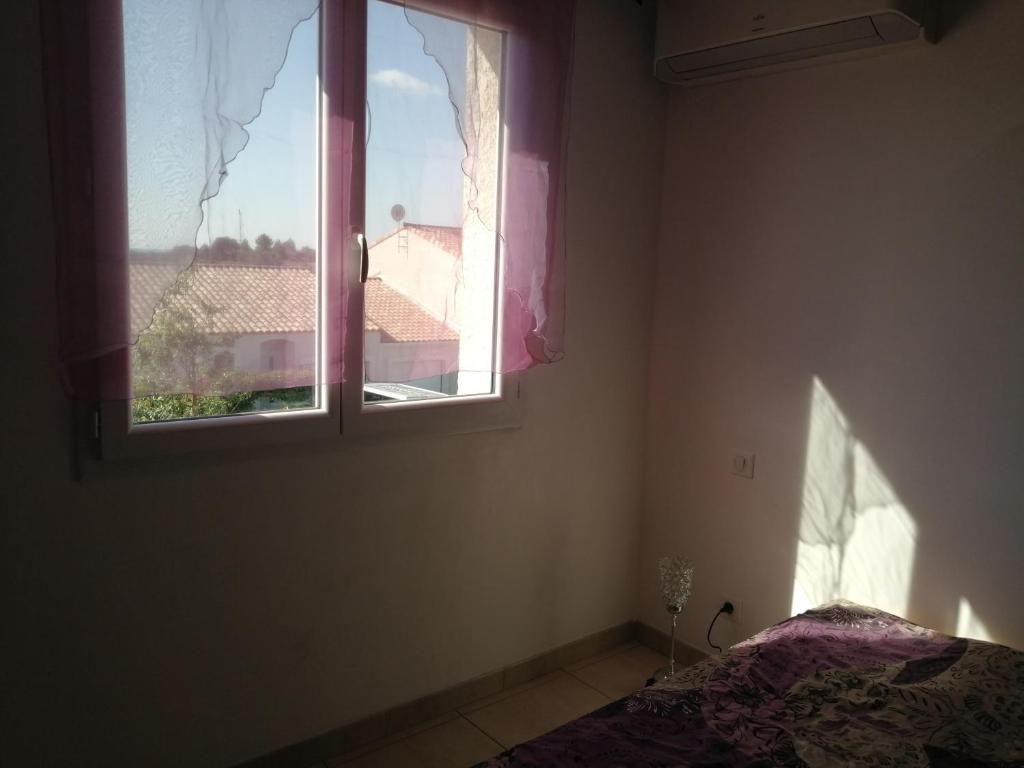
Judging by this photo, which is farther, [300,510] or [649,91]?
[649,91]

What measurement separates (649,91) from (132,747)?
8.86 ft

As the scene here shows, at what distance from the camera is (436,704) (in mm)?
2705

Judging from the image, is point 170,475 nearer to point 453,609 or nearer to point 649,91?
point 453,609

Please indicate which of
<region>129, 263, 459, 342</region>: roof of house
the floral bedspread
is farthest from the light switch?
<region>129, 263, 459, 342</region>: roof of house

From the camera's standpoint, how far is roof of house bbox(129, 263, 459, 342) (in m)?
1.86

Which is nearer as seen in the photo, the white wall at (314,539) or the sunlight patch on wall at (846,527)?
the white wall at (314,539)

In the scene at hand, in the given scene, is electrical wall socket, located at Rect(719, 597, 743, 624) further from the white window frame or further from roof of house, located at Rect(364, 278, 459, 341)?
roof of house, located at Rect(364, 278, 459, 341)

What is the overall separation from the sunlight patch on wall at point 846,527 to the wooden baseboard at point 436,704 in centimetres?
77

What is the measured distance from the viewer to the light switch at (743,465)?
290 centimetres

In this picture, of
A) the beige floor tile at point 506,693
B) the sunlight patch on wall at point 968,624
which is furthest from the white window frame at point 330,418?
the sunlight patch on wall at point 968,624

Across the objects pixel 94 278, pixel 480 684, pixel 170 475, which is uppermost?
pixel 94 278

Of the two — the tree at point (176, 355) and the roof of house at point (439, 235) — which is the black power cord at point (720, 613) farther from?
the tree at point (176, 355)

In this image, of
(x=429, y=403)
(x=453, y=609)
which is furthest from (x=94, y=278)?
(x=453, y=609)

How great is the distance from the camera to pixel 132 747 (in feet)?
6.81
